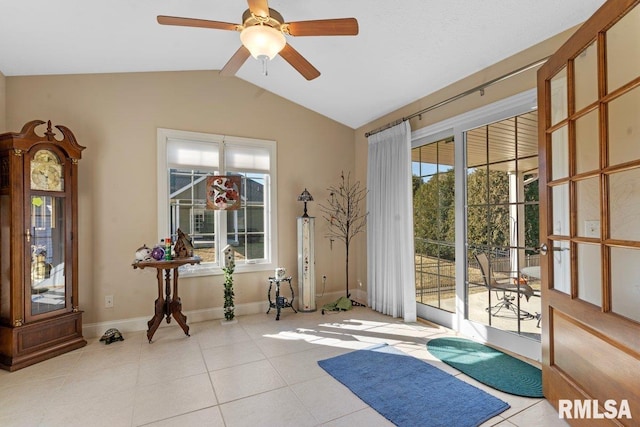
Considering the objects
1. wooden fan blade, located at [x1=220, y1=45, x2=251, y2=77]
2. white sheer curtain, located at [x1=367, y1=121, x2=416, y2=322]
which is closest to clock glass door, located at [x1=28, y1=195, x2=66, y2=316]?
wooden fan blade, located at [x1=220, y1=45, x2=251, y2=77]

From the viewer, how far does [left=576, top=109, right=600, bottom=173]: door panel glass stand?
1726 mm

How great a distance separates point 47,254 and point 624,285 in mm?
4302

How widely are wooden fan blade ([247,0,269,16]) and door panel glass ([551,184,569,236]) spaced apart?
2.18 metres

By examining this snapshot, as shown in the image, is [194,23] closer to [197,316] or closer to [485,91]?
[485,91]

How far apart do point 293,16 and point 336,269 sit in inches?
130

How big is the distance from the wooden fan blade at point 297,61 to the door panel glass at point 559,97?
1.68 meters

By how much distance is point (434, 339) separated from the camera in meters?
3.14

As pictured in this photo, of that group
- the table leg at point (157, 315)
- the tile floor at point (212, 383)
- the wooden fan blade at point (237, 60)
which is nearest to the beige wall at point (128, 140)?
the table leg at point (157, 315)

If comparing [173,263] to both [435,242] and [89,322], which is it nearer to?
[89,322]

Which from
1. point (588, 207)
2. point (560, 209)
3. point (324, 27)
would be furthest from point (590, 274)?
point (324, 27)

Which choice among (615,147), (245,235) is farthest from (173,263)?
(615,147)

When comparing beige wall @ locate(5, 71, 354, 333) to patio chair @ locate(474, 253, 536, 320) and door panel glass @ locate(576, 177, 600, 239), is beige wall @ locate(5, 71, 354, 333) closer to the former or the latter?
patio chair @ locate(474, 253, 536, 320)

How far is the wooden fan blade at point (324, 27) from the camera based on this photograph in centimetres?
184

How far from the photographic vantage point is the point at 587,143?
70.6 inches
